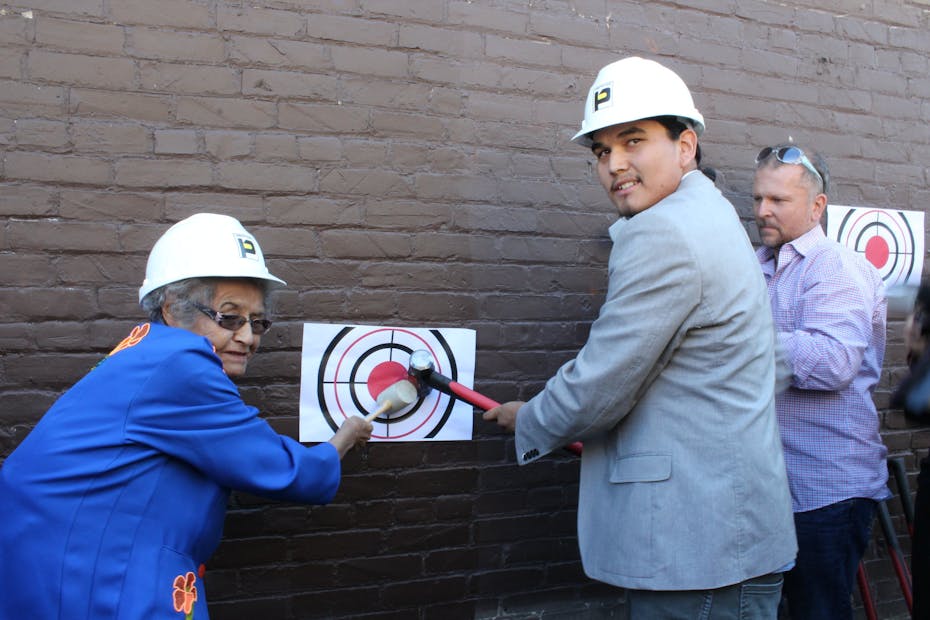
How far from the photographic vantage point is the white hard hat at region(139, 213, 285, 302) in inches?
95.0

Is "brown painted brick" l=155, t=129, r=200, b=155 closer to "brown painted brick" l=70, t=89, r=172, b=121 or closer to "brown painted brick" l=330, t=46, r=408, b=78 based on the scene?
"brown painted brick" l=70, t=89, r=172, b=121

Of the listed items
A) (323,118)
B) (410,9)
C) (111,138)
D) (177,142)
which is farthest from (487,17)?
(111,138)

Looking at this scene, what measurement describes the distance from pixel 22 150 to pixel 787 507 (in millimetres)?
2783

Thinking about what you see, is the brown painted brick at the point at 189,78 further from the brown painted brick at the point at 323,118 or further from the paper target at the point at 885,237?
the paper target at the point at 885,237

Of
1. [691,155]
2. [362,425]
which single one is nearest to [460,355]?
[362,425]

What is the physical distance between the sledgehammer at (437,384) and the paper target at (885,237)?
2.07 m

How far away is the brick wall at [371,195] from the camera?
2936 millimetres

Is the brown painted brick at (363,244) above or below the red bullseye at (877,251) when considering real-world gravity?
below

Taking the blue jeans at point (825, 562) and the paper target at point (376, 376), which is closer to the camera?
the blue jeans at point (825, 562)

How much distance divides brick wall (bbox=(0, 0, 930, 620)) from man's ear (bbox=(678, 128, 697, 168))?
108cm

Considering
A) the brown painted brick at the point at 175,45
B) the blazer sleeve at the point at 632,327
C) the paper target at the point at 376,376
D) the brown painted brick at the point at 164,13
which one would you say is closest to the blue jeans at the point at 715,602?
the blazer sleeve at the point at 632,327

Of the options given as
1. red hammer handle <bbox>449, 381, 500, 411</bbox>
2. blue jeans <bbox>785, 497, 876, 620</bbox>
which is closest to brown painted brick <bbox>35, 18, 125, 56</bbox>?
red hammer handle <bbox>449, 381, 500, 411</bbox>

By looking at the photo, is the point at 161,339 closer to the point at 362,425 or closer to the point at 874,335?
the point at 362,425

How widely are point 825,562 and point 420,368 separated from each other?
170 cm
